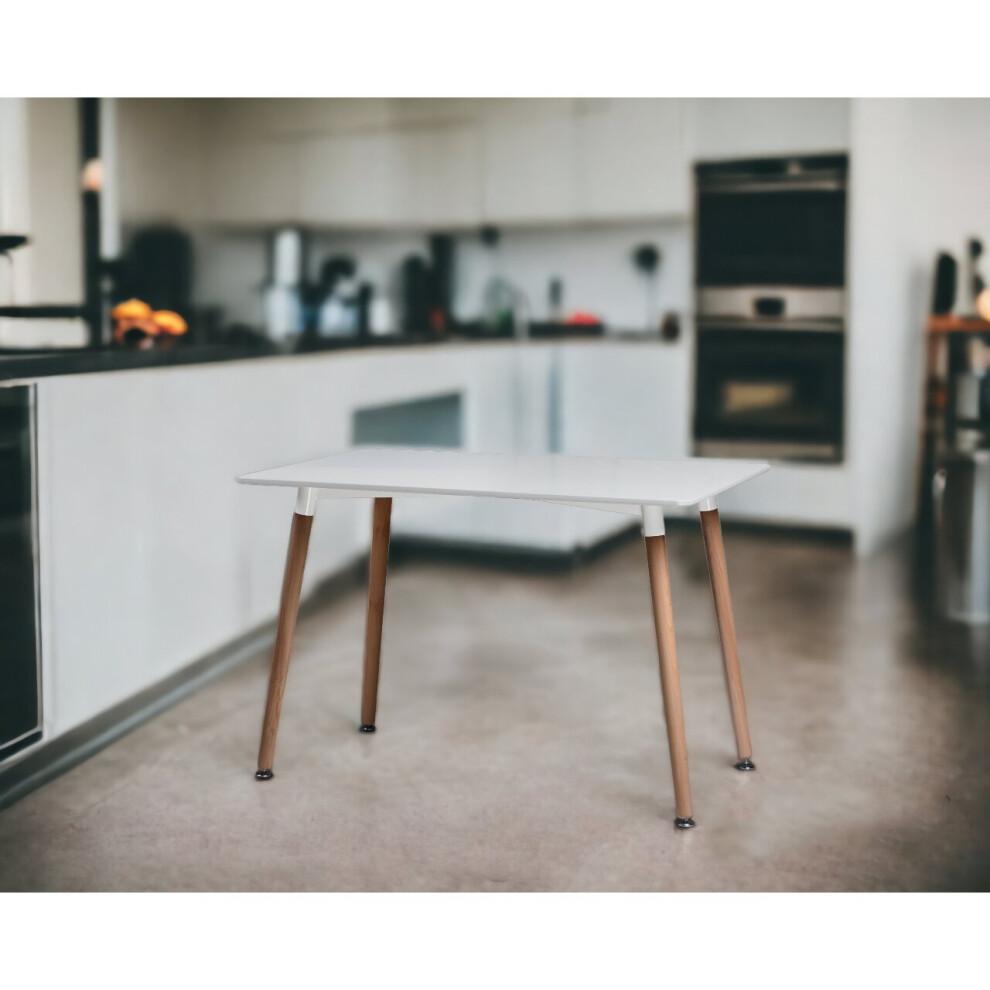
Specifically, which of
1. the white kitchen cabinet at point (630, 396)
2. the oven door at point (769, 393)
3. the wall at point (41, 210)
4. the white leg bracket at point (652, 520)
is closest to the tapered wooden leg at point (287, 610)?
the white leg bracket at point (652, 520)

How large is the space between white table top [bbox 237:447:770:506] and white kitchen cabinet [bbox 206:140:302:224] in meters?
3.14

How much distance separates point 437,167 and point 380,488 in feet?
11.3

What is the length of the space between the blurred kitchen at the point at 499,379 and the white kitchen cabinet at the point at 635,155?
14 millimetres

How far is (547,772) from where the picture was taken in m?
2.58

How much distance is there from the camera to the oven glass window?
200 inches

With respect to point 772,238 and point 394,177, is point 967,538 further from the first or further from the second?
point 394,177

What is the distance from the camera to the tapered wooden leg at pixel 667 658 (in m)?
2.17

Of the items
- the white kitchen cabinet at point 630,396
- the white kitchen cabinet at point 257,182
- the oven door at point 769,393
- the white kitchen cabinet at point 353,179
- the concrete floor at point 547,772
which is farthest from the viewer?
the white kitchen cabinet at point 257,182

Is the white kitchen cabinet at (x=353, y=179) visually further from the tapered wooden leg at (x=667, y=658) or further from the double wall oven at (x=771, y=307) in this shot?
the tapered wooden leg at (x=667, y=658)

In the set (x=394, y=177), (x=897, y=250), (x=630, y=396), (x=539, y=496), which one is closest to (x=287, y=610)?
(x=539, y=496)

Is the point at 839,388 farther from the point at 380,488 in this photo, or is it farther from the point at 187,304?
the point at 380,488

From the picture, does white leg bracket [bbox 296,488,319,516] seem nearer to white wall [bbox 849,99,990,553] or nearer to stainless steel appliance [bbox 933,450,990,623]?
stainless steel appliance [bbox 933,450,990,623]

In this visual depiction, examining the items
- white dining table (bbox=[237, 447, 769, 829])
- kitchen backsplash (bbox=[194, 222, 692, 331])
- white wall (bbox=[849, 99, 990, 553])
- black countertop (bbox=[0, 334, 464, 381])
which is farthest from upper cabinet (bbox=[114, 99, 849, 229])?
white dining table (bbox=[237, 447, 769, 829])

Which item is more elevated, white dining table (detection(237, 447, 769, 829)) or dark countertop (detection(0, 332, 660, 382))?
dark countertop (detection(0, 332, 660, 382))
